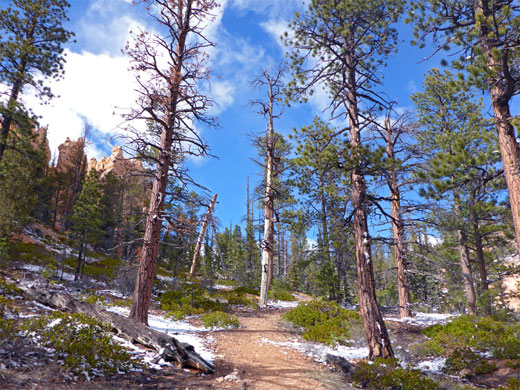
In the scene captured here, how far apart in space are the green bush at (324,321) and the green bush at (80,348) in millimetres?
5810

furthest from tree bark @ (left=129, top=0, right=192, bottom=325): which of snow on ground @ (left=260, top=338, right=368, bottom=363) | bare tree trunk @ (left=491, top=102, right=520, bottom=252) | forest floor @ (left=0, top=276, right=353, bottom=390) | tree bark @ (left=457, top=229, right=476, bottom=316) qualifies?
tree bark @ (left=457, top=229, right=476, bottom=316)

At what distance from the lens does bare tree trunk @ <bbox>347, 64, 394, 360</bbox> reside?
Answer: 6.80 m

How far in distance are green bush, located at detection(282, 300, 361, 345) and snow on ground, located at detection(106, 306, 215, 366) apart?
3.18 meters

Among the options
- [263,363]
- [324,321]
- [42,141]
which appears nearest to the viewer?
[263,363]

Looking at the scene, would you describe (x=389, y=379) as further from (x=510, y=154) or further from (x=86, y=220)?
(x=86, y=220)

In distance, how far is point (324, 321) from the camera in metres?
10.6

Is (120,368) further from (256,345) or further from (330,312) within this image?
(330,312)

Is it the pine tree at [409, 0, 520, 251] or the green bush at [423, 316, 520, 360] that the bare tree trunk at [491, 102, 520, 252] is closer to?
the pine tree at [409, 0, 520, 251]

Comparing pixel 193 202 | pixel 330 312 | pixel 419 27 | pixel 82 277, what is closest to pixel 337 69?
pixel 419 27

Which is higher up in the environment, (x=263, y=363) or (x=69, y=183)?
(x=69, y=183)

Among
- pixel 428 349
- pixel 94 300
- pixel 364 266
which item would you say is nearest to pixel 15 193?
pixel 94 300

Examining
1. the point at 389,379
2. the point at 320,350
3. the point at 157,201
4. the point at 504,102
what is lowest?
the point at 320,350

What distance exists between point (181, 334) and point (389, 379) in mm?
5328

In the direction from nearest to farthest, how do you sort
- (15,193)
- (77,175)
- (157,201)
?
1. (157,201)
2. (15,193)
3. (77,175)
